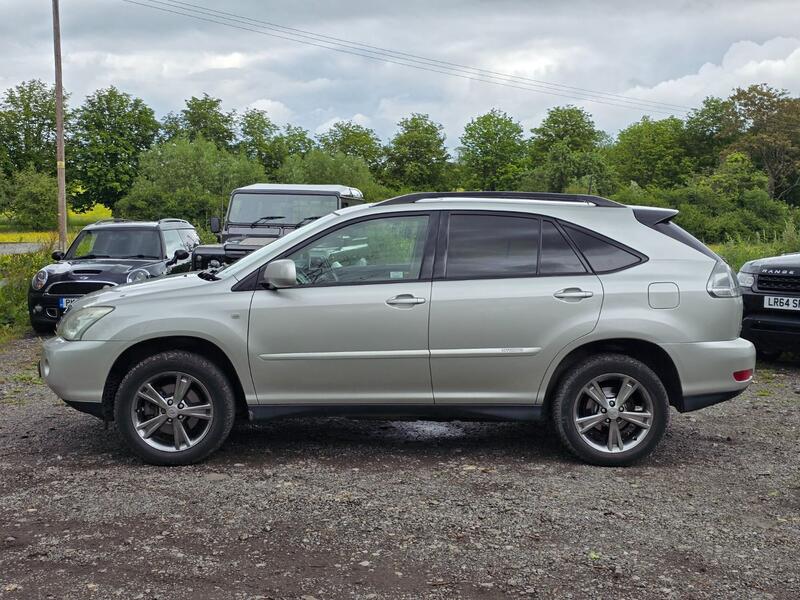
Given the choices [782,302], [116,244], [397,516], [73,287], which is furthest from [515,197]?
[116,244]

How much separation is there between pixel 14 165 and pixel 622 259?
72.8 m

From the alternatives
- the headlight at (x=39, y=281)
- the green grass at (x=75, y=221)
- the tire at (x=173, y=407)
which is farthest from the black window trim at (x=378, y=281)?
the green grass at (x=75, y=221)

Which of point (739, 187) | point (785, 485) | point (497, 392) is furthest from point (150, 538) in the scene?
point (739, 187)

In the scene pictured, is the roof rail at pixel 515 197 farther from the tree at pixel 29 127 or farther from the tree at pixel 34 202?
the tree at pixel 29 127

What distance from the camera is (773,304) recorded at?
9352mm

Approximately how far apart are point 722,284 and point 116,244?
391 inches

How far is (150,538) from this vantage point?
457 centimetres

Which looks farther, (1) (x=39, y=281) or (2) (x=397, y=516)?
(1) (x=39, y=281)

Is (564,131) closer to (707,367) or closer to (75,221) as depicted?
(75,221)

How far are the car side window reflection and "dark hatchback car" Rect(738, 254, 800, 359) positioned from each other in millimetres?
4592

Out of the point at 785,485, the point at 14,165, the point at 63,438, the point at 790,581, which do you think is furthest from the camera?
the point at 14,165

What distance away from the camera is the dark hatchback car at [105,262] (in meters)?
12.3

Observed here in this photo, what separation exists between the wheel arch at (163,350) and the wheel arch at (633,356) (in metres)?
2.06

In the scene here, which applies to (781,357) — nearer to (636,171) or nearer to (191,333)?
(191,333)
